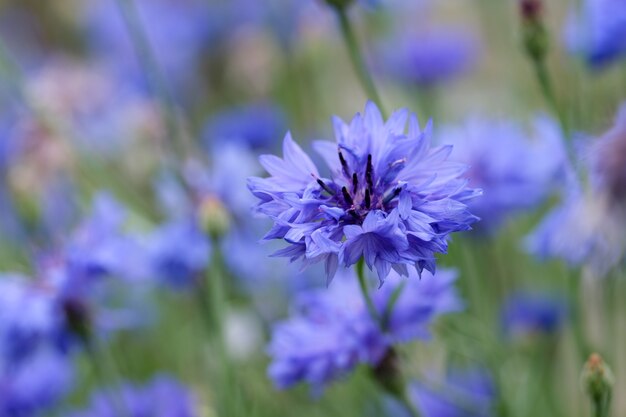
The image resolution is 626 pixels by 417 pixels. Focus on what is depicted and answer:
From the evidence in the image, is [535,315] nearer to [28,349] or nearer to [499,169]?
[499,169]

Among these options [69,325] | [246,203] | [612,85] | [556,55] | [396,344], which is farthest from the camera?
[556,55]

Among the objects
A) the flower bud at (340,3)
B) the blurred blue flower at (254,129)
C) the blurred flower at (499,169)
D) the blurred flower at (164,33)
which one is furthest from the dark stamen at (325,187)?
the blurred flower at (164,33)

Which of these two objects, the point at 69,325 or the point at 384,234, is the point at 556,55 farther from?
the point at 384,234

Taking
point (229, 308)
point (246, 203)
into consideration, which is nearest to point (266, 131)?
point (229, 308)

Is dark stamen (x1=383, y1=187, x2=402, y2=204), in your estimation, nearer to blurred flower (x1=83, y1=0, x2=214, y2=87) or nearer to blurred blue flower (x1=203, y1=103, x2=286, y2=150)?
blurred blue flower (x1=203, y1=103, x2=286, y2=150)

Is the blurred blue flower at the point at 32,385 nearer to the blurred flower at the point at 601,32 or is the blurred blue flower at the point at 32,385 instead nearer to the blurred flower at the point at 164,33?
the blurred flower at the point at 601,32

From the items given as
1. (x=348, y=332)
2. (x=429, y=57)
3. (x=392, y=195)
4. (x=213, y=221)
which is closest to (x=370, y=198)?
(x=392, y=195)
